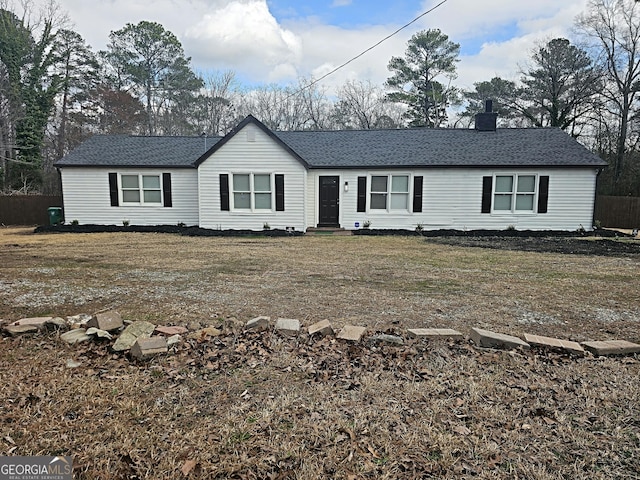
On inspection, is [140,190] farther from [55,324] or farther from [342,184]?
[55,324]

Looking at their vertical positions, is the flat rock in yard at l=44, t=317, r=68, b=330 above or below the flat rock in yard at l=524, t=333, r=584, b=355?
above

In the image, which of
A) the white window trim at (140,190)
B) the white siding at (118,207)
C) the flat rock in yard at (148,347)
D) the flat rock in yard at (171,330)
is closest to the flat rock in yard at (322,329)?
the flat rock in yard at (171,330)

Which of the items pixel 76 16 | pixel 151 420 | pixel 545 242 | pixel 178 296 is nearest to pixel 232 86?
pixel 76 16

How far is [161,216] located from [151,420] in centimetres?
1357

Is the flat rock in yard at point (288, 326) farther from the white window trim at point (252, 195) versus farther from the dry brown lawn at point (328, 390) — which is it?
the white window trim at point (252, 195)

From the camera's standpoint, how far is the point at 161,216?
15.0m

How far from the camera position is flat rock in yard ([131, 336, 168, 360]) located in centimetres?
342

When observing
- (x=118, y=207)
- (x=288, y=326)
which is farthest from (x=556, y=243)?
(x=118, y=207)

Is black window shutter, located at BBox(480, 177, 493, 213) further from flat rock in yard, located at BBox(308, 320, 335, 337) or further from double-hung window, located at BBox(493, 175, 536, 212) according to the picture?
flat rock in yard, located at BBox(308, 320, 335, 337)

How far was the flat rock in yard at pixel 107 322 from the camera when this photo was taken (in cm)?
394

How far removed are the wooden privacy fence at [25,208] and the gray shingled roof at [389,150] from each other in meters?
3.97

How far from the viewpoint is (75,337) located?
150 inches

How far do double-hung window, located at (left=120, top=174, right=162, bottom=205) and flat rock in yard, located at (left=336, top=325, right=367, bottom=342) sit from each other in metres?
12.9

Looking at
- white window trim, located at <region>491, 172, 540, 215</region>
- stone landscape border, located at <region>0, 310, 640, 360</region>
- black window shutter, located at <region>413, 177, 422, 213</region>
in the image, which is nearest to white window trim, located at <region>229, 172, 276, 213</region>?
black window shutter, located at <region>413, 177, 422, 213</region>
